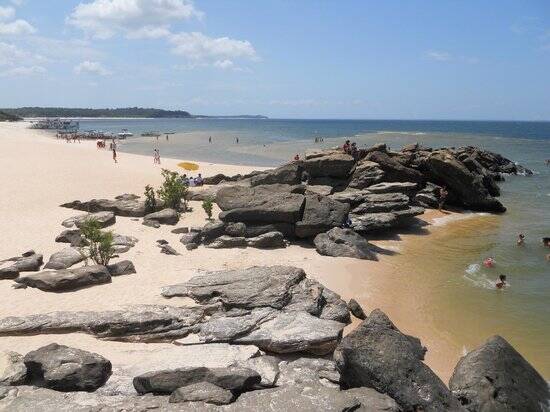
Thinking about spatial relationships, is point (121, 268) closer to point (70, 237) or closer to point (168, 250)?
point (168, 250)

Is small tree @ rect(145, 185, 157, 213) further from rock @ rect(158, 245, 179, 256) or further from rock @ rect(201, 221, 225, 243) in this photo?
rock @ rect(158, 245, 179, 256)

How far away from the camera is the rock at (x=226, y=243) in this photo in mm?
20719

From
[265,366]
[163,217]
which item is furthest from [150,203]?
[265,366]

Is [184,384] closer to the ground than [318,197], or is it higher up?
closer to the ground

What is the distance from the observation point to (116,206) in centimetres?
2567

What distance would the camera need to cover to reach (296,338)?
37.1 feet

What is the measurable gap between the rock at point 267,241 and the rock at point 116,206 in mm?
7673

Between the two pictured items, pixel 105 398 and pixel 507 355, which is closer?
pixel 105 398

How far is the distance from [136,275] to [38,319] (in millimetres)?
4367

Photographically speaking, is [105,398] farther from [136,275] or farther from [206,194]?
[206,194]

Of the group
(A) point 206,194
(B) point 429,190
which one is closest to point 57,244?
(A) point 206,194

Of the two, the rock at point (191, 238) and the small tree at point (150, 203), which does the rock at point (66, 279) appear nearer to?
the rock at point (191, 238)

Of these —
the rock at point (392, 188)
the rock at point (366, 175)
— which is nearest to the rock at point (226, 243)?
the rock at point (392, 188)

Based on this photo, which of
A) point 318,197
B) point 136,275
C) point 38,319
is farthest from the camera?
point 318,197
